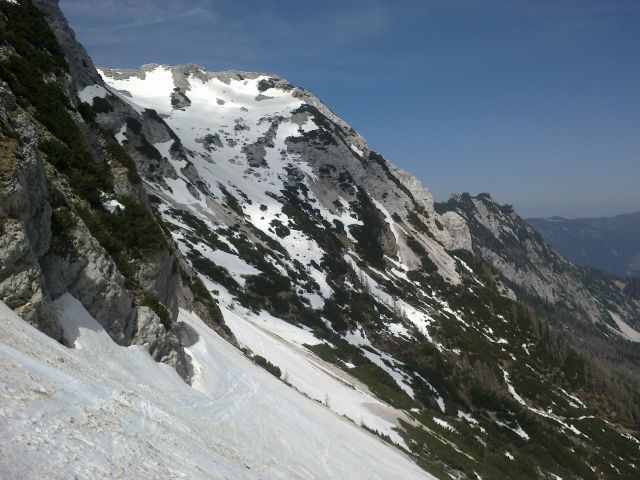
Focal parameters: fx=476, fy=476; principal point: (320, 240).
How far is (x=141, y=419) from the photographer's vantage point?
40.0 ft

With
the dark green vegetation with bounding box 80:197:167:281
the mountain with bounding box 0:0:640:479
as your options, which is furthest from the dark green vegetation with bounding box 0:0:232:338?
the mountain with bounding box 0:0:640:479

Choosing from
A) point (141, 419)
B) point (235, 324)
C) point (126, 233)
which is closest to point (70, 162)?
point (126, 233)

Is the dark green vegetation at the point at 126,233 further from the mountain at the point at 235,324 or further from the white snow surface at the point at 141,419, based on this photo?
the white snow surface at the point at 141,419

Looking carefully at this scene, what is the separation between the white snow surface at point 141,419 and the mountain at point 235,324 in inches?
2.6

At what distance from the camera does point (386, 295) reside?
10650 cm

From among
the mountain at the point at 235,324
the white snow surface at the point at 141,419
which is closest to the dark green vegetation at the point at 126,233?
the mountain at the point at 235,324

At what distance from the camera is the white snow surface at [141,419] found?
29.9 feet

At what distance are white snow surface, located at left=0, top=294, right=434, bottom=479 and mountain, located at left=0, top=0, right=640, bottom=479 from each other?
0.07 metres

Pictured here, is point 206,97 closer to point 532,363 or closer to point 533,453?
point 532,363

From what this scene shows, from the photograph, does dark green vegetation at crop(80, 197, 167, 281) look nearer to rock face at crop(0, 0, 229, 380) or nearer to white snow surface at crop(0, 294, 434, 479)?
rock face at crop(0, 0, 229, 380)

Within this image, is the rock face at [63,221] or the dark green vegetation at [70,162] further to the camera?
the dark green vegetation at [70,162]

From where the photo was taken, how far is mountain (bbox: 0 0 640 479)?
12.5 metres

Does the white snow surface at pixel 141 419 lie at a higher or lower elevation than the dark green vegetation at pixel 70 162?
lower

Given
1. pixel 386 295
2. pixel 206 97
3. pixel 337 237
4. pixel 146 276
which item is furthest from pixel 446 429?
pixel 206 97
